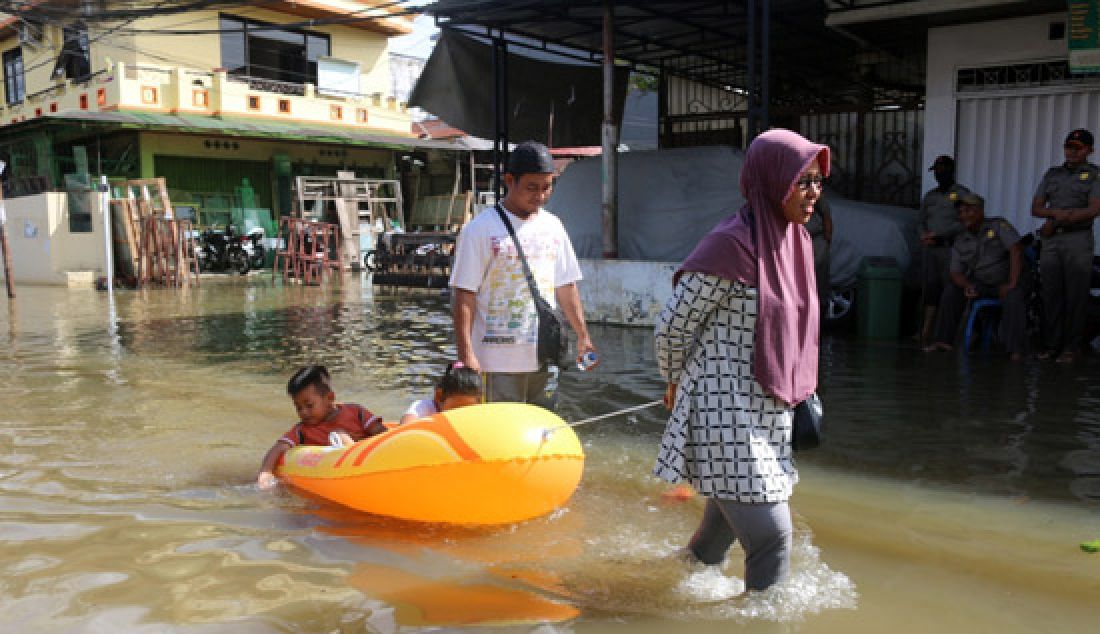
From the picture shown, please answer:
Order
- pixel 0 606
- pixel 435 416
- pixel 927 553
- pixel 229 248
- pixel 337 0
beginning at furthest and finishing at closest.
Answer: pixel 337 0 → pixel 229 248 → pixel 435 416 → pixel 927 553 → pixel 0 606

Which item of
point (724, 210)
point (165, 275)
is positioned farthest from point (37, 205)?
point (724, 210)

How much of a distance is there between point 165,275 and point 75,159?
7807 millimetres

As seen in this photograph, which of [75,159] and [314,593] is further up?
[75,159]

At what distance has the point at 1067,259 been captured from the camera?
26.9 ft

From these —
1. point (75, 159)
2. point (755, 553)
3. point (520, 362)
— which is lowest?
point (755, 553)

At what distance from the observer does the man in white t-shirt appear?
4141 millimetres

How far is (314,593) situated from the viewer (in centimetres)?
351

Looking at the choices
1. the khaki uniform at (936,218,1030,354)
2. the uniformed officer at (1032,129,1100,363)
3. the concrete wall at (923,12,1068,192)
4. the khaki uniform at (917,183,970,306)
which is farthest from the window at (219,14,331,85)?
the uniformed officer at (1032,129,1100,363)

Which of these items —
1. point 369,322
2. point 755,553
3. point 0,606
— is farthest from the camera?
point 369,322

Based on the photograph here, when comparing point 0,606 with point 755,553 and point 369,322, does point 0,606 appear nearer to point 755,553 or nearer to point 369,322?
point 755,553

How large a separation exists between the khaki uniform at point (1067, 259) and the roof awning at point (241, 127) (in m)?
20.7

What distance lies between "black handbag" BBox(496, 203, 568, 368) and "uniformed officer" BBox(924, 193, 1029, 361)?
19.7ft

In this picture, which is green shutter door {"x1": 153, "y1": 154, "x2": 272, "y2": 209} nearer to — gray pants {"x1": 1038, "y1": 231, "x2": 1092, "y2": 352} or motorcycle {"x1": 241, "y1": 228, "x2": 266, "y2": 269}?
motorcycle {"x1": 241, "y1": 228, "x2": 266, "y2": 269}

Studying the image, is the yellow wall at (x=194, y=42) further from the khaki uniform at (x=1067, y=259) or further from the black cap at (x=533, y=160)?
the black cap at (x=533, y=160)
